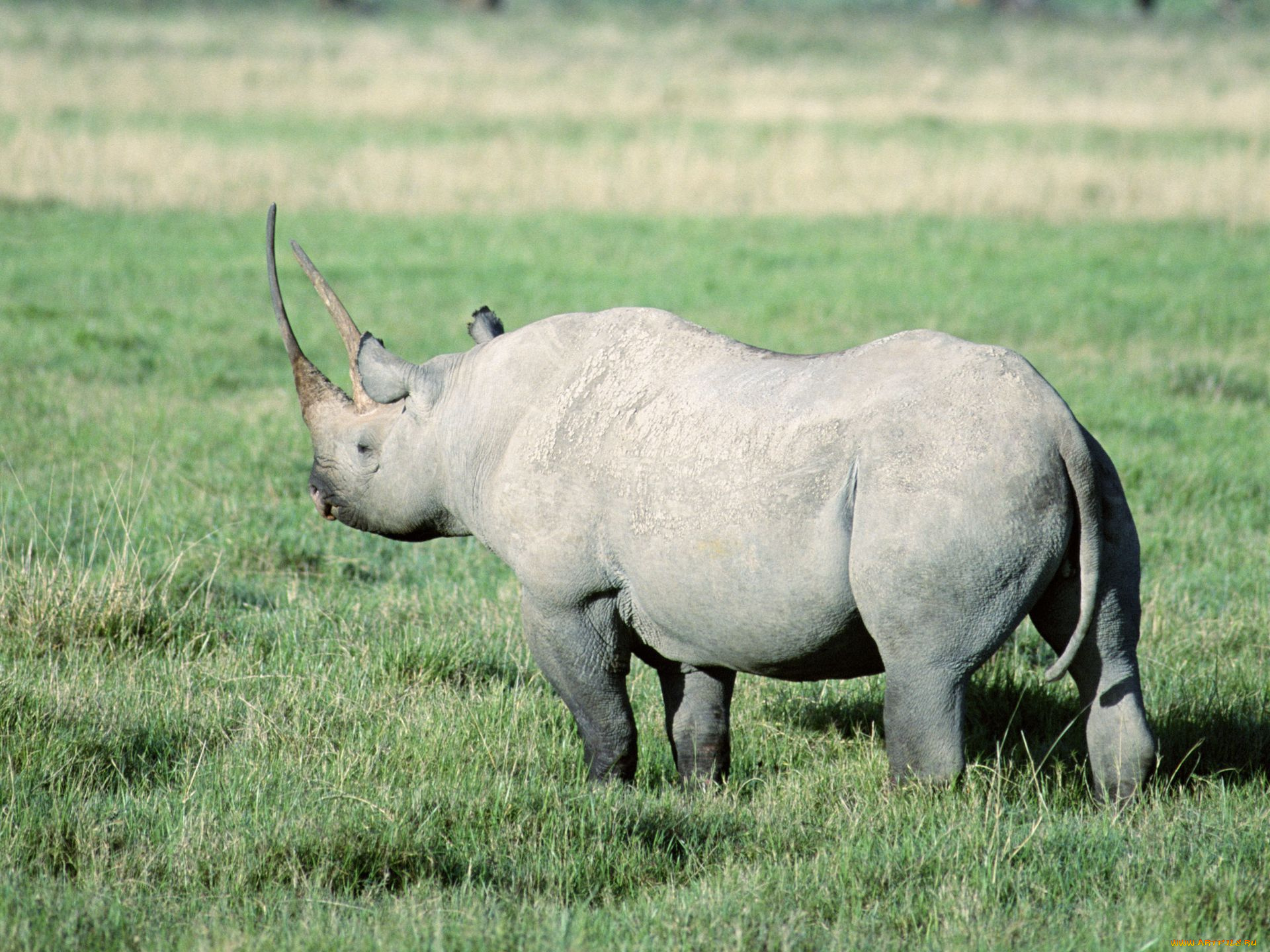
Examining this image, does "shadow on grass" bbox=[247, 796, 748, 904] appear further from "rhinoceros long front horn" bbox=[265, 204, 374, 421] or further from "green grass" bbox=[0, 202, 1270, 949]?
"rhinoceros long front horn" bbox=[265, 204, 374, 421]

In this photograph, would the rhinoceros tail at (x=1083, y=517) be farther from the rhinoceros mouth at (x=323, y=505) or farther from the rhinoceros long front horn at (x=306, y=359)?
the rhinoceros mouth at (x=323, y=505)

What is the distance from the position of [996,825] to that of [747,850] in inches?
25.9

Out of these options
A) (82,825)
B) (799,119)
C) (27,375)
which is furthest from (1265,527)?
(799,119)

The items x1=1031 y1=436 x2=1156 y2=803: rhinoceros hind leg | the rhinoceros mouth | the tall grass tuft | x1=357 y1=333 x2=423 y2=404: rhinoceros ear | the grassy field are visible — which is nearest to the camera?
the grassy field

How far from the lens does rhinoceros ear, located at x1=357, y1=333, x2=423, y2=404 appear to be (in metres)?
4.42

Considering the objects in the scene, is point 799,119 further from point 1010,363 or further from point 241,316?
point 1010,363

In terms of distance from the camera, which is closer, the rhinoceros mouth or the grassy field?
the grassy field

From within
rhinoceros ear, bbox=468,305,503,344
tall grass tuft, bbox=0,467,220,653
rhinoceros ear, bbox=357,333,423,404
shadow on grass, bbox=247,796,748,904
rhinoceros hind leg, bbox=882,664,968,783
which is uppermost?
rhinoceros ear, bbox=468,305,503,344

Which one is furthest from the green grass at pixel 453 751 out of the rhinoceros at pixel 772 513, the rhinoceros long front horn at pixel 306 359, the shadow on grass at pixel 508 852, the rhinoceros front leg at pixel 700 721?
the rhinoceros long front horn at pixel 306 359

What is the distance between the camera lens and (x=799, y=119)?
77.4 ft

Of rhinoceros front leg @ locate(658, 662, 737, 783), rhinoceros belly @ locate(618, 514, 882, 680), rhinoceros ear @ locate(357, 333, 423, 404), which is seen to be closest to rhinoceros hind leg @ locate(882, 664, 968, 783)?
rhinoceros belly @ locate(618, 514, 882, 680)

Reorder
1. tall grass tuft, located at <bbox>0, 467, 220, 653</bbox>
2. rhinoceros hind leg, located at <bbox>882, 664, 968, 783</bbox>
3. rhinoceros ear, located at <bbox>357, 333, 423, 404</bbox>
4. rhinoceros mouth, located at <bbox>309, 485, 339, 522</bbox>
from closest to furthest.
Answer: rhinoceros hind leg, located at <bbox>882, 664, 968, 783</bbox>, rhinoceros ear, located at <bbox>357, 333, 423, 404</bbox>, rhinoceros mouth, located at <bbox>309, 485, 339, 522</bbox>, tall grass tuft, located at <bbox>0, 467, 220, 653</bbox>

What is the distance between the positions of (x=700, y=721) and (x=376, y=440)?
53.2 inches

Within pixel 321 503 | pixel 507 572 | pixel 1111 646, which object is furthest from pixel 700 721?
pixel 507 572
